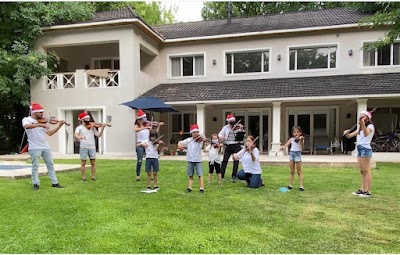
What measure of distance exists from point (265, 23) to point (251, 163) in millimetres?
12028

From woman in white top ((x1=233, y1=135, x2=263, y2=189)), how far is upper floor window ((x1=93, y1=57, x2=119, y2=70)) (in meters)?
11.9

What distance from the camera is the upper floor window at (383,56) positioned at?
583 inches

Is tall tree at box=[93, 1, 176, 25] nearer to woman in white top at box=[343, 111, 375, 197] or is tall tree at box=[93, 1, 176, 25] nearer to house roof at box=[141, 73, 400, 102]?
house roof at box=[141, 73, 400, 102]

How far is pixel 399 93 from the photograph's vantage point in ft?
40.7

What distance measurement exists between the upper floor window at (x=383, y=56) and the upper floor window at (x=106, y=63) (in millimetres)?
12257

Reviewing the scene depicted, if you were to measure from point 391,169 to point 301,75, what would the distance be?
6.77 meters

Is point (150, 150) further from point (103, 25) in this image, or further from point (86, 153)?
point (103, 25)

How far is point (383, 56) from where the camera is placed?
14930 mm

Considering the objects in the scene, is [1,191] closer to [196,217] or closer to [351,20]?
[196,217]

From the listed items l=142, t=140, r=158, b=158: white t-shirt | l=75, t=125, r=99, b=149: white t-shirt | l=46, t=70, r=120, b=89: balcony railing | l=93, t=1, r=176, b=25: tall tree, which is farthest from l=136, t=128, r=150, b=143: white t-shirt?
l=93, t=1, r=176, b=25: tall tree

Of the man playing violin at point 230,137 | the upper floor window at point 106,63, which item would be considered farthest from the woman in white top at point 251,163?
the upper floor window at point 106,63

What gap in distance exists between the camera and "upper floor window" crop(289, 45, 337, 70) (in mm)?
15367

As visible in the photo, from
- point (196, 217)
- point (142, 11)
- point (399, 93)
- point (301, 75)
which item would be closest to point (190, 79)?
point (301, 75)

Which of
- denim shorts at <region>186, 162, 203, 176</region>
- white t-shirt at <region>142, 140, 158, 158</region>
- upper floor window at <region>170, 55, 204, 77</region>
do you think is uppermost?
upper floor window at <region>170, 55, 204, 77</region>
